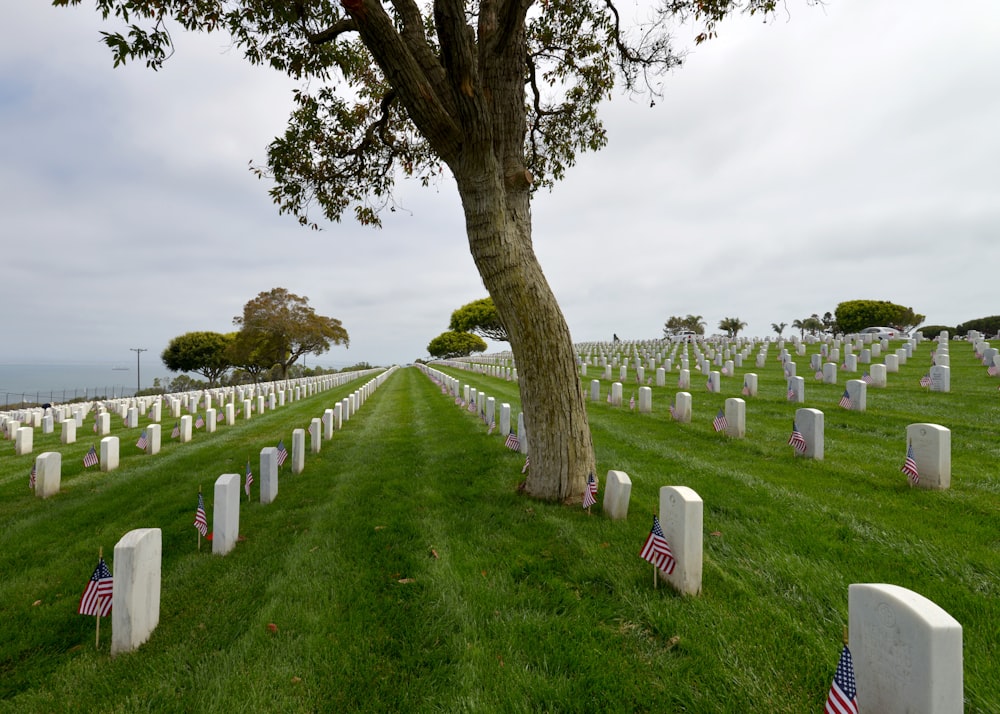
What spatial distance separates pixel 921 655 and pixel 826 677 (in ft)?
2.78

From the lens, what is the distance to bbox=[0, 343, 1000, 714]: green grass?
8.29 ft

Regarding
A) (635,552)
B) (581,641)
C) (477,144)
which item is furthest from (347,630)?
(477,144)

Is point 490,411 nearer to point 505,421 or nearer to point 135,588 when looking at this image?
point 505,421

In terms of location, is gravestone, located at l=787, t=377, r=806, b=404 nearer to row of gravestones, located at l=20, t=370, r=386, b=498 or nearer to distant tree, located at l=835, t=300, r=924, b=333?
row of gravestones, located at l=20, t=370, r=386, b=498

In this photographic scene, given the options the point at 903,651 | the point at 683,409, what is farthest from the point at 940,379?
the point at 903,651

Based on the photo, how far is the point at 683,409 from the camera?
9.88m

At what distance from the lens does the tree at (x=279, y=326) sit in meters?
37.7

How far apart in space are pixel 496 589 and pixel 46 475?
769cm

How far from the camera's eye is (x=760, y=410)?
10.5 metres

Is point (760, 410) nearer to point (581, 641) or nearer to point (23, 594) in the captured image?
point (581, 641)

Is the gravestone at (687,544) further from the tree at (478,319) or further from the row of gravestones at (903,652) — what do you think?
the tree at (478,319)

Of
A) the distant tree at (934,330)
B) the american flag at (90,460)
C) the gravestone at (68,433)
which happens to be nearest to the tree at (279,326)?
the gravestone at (68,433)

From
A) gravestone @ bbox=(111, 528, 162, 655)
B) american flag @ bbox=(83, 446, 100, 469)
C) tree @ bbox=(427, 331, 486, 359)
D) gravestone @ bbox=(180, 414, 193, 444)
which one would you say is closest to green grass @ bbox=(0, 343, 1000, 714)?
gravestone @ bbox=(111, 528, 162, 655)

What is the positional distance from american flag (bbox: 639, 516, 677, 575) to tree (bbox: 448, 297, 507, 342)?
6338 cm
